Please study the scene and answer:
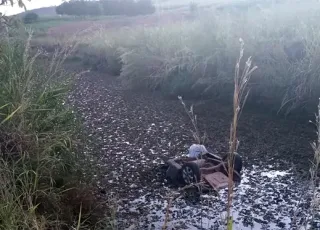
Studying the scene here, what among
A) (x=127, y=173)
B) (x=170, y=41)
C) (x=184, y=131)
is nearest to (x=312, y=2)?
(x=170, y=41)

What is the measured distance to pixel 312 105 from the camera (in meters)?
9.08

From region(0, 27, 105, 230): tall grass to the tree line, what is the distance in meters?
29.2

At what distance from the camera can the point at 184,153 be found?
678 centimetres

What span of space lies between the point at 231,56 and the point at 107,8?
2658 centimetres

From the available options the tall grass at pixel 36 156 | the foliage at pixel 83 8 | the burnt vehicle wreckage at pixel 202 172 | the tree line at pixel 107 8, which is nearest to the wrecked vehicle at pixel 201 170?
the burnt vehicle wreckage at pixel 202 172

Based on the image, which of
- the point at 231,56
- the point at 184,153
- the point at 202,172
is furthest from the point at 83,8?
the point at 202,172

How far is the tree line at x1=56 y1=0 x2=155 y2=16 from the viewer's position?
33.7 metres

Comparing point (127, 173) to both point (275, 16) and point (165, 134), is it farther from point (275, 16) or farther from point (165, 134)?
point (275, 16)

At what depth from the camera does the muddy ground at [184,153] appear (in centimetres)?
464

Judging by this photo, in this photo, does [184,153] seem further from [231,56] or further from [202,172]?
[231,56]

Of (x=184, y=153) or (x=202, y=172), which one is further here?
(x=184, y=153)

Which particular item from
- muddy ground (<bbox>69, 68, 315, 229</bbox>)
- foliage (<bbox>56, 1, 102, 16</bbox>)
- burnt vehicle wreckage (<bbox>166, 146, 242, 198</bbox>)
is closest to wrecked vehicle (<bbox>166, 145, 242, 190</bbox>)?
burnt vehicle wreckage (<bbox>166, 146, 242, 198</bbox>)

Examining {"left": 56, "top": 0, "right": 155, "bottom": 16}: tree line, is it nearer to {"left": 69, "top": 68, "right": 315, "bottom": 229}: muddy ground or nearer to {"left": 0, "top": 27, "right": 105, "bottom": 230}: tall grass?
{"left": 69, "top": 68, "right": 315, "bottom": 229}: muddy ground

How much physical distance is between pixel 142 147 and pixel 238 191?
2.14 m
